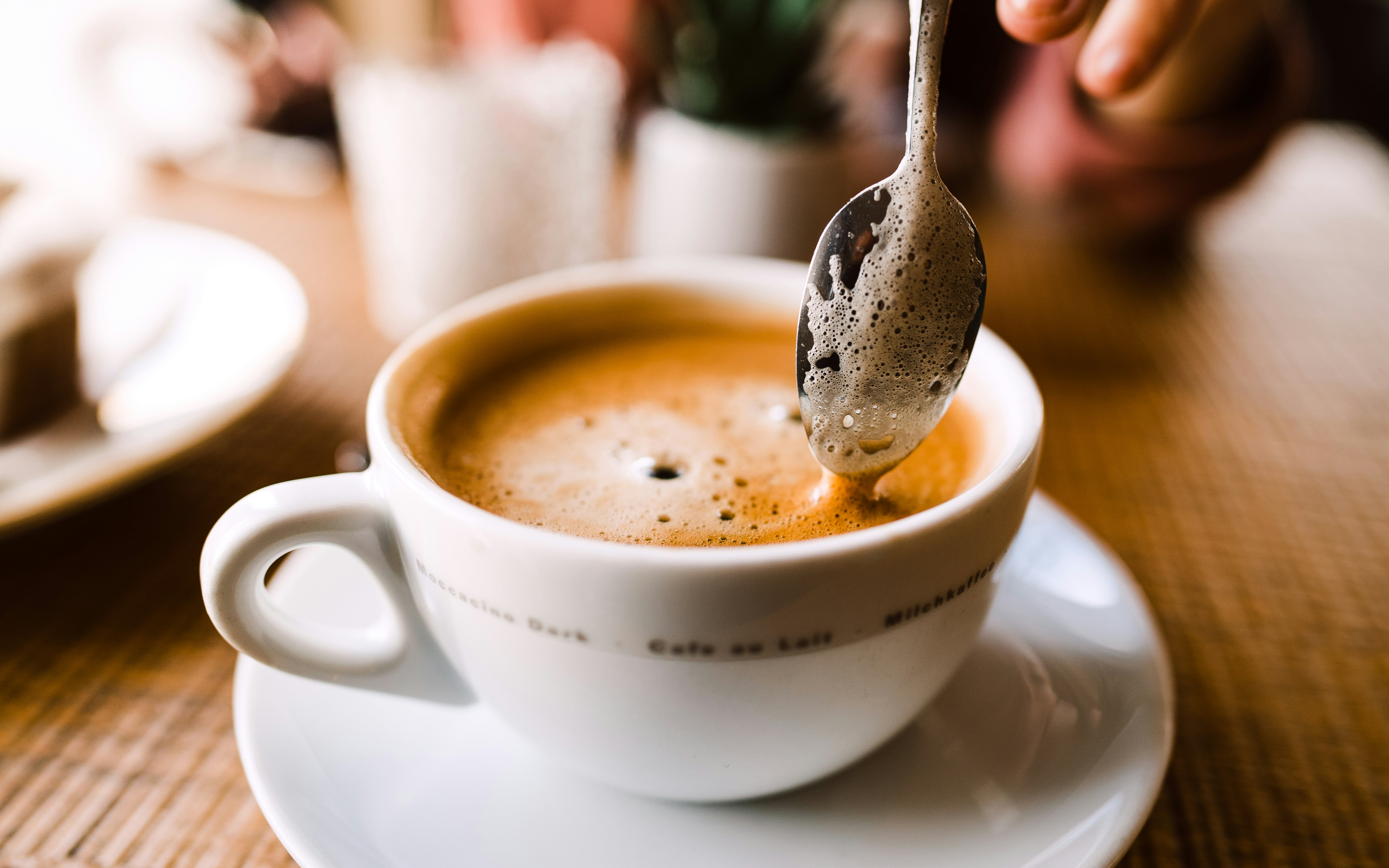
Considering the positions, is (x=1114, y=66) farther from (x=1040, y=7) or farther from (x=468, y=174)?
A: (x=468, y=174)

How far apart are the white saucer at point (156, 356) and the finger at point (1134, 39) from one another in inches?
25.9

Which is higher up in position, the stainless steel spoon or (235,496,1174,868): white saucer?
the stainless steel spoon

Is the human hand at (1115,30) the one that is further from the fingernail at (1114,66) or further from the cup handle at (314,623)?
the cup handle at (314,623)

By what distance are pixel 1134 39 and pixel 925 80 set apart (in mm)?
268

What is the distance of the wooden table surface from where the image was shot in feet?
1.74

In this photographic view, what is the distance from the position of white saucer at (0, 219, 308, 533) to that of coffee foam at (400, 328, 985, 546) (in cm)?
24

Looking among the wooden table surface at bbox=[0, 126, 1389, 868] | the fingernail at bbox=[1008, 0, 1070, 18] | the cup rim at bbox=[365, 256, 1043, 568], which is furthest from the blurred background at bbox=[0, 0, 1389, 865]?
the cup rim at bbox=[365, 256, 1043, 568]

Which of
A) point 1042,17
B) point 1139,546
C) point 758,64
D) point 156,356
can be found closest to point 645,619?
point 1042,17

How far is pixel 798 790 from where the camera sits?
515 mm

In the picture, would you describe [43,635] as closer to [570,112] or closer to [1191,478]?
[570,112]

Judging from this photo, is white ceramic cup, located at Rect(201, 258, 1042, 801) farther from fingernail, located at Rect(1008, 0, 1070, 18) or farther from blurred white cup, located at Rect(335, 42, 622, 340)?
blurred white cup, located at Rect(335, 42, 622, 340)

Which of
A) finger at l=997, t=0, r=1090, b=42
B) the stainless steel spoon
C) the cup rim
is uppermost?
finger at l=997, t=0, r=1090, b=42

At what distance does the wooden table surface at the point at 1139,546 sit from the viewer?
53 centimetres

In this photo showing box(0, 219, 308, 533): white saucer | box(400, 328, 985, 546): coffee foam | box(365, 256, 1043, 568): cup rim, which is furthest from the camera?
box(0, 219, 308, 533): white saucer
